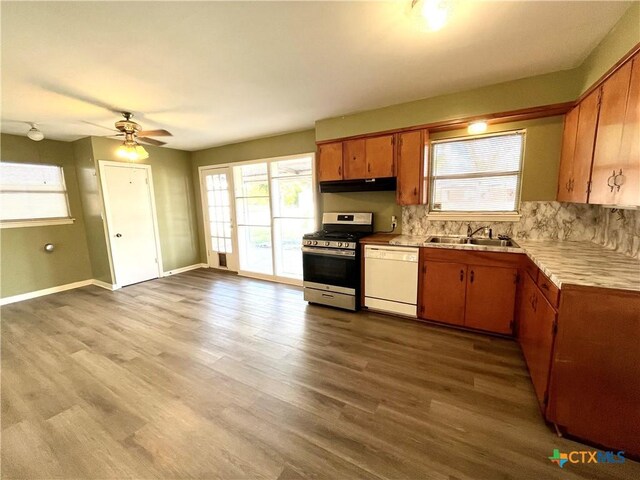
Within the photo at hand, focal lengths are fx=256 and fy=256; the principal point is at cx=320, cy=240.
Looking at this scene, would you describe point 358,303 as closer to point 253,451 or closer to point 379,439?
point 379,439

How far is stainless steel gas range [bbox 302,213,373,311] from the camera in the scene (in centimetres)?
322

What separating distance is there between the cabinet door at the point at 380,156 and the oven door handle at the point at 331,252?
3.43ft

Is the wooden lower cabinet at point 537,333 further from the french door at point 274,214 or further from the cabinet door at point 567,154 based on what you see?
the french door at point 274,214

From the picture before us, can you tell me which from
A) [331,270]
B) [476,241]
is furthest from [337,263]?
[476,241]

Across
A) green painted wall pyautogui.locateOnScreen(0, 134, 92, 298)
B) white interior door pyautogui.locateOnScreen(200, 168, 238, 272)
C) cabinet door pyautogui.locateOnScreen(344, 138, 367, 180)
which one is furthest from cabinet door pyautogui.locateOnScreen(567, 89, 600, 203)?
green painted wall pyautogui.locateOnScreen(0, 134, 92, 298)

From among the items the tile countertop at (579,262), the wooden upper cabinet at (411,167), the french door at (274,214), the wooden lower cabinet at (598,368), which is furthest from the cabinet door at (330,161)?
the wooden lower cabinet at (598,368)

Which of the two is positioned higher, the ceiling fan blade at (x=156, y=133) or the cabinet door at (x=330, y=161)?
the ceiling fan blade at (x=156, y=133)

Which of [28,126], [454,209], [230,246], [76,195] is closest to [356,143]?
[454,209]

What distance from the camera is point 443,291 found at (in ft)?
9.19

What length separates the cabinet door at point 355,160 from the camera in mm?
3354

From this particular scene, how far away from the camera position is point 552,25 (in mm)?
1730

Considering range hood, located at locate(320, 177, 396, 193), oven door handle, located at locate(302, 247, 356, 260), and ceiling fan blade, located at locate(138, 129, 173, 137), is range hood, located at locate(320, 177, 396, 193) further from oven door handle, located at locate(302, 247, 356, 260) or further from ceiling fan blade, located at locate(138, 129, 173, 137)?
ceiling fan blade, located at locate(138, 129, 173, 137)

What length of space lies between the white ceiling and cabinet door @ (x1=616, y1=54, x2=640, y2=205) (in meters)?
0.53

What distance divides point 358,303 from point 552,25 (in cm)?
298
